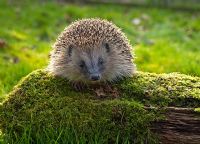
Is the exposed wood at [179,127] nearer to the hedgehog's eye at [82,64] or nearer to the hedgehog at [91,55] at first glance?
the hedgehog at [91,55]

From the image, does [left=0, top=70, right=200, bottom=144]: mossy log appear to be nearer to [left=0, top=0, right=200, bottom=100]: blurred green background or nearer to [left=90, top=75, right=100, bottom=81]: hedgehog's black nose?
[left=90, top=75, right=100, bottom=81]: hedgehog's black nose

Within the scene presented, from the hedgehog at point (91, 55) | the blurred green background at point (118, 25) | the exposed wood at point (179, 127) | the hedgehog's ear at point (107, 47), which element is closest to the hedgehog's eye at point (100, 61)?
the hedgehog at point (91, 55)

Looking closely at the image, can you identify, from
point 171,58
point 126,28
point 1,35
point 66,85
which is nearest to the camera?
point 66,85

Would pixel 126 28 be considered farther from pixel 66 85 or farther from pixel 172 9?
pixel 66 85

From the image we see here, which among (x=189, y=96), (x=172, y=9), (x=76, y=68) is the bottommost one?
(x=189, y=96)

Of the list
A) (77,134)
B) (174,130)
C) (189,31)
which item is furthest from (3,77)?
(189,31)

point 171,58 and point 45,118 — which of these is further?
point 171,58

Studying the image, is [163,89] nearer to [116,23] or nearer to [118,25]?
[118,25]
